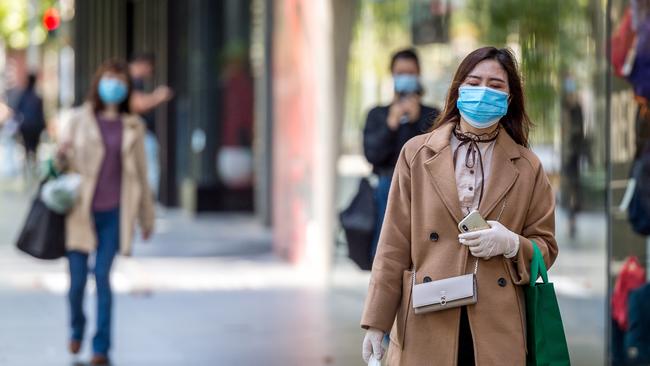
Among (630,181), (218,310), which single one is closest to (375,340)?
(630,181)

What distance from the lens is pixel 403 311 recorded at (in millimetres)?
4281

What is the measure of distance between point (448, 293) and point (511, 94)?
70cm

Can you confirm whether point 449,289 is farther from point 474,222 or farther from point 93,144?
point 93,144

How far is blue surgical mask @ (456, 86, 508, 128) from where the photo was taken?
4203mm

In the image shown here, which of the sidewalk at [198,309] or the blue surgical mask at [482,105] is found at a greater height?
the blue surgical mask at [482,105]

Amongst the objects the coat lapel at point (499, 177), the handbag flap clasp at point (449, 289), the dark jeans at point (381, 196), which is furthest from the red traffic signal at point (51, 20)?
the handbag flap clasp at point (449, 289)

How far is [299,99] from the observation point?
13.1m

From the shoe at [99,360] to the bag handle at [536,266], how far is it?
4213 mm

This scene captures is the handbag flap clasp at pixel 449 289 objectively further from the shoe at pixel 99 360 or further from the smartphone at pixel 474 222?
the shoe at pixel 99 360

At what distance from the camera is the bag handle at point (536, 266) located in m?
4.18

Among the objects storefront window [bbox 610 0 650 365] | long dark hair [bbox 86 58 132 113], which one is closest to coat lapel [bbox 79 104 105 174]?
long dark hair [bbox 86 58 132 113]

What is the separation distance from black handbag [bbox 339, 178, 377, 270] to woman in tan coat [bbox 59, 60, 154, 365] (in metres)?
1.39

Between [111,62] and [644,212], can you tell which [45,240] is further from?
[644,212]

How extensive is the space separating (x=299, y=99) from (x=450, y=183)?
902cm
